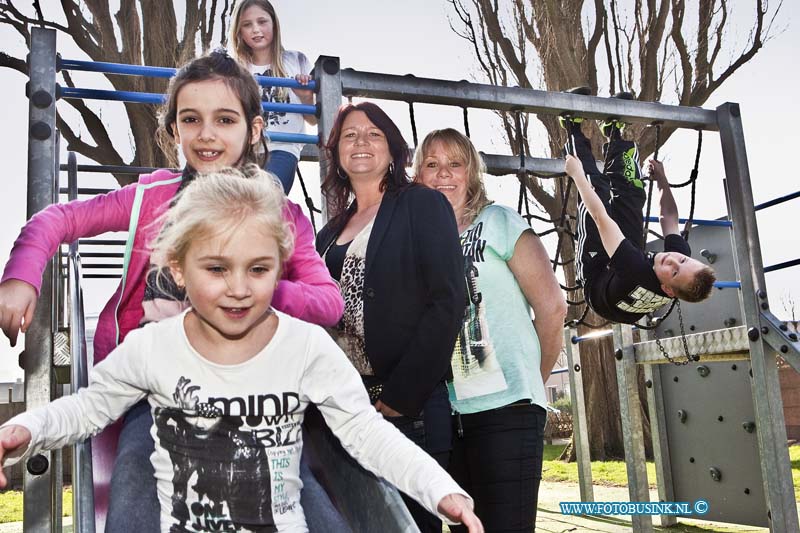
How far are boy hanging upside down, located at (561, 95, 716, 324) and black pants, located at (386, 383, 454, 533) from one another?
2.08 m

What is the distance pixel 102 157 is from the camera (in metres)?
8.28

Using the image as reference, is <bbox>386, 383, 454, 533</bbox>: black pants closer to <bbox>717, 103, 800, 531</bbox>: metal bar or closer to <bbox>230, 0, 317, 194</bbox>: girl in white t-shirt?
<bbox>230, 0, 317, 194</bbox>: girl in white t-shirt

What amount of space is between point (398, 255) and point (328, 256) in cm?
25

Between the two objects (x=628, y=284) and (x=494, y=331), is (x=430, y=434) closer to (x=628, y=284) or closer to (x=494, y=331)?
(x=494, y=331)

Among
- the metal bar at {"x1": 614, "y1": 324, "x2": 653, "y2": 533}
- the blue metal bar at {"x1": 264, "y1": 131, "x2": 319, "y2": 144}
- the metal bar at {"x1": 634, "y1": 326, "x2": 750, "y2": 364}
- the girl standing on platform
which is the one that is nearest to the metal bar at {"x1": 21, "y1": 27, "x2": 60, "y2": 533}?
the girl standing on platform

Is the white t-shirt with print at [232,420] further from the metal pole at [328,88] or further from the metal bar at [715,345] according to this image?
the metal bar at [715,345]

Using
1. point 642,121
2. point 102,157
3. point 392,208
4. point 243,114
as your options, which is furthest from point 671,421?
point 102,157

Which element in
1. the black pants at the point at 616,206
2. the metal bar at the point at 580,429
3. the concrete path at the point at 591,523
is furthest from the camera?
the metal bar at the point at 580,429

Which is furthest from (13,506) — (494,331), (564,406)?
(564,406)

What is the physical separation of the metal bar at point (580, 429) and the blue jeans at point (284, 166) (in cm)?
357

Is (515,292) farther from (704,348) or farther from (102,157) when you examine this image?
(102,157)

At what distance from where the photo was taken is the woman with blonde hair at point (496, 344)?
1.84m

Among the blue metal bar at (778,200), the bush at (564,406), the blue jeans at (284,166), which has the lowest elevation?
the bush at (564,406)

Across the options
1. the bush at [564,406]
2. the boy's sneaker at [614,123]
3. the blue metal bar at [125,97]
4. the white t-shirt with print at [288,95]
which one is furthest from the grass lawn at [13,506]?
the bush at [564,406]
